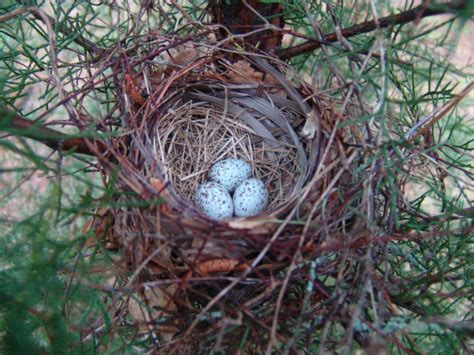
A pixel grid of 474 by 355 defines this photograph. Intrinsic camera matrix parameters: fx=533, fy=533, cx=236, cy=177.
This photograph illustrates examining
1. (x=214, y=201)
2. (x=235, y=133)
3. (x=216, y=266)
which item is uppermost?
(x=235, y=133)

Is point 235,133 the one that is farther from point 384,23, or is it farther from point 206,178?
point 384,23

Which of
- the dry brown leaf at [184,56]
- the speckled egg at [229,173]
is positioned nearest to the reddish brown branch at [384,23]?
the dry brown leaf at [184,56]

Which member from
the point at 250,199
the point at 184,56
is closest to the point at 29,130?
the point at 184,56

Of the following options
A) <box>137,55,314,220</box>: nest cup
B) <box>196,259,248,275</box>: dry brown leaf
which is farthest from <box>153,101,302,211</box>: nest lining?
<box>196,259,248,275</box>: dry brown leaf

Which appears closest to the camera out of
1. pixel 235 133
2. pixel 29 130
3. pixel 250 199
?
pixel 29 130

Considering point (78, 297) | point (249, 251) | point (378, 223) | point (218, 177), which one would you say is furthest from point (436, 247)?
point (78, 297)
